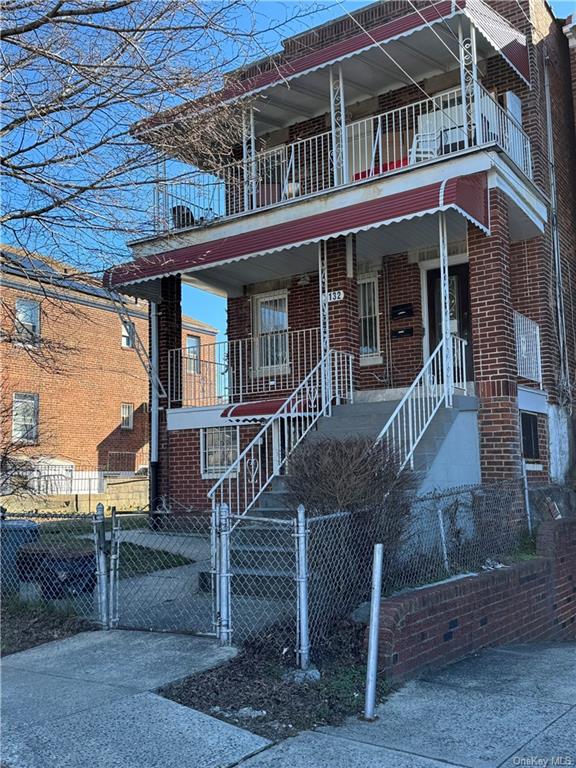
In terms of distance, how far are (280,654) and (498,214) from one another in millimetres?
7124

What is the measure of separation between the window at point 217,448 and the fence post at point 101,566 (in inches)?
241

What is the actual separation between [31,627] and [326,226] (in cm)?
660

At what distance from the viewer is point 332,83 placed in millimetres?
11500

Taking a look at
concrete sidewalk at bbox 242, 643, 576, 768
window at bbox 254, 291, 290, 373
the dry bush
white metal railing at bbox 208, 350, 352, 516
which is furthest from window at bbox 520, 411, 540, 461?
concrete sidewalk at bbox 242, 643, 576, 768

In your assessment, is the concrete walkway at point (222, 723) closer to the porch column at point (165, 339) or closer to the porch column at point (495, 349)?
the porch column at point (495, 349)

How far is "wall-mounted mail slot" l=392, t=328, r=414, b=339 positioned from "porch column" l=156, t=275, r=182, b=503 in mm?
4033

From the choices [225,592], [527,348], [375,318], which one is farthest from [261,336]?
[225,592]

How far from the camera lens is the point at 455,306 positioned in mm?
12805

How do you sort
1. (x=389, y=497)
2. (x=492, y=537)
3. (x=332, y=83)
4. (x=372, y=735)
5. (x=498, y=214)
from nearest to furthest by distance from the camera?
(x=372, y=735)
(x=389, y=497)
(x=492, y=537)
(x=498, y=214)
(x=332, y=83)

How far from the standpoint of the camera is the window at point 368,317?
525 inches

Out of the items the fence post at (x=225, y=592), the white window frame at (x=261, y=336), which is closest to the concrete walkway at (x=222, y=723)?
the fence post at (x=225, y=592)

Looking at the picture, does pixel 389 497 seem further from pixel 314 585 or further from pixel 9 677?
pixel 9 677

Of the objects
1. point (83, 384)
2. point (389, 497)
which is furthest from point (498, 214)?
point (83, 384)

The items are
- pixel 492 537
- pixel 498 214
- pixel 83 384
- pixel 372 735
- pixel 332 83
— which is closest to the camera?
pixel 372 735
